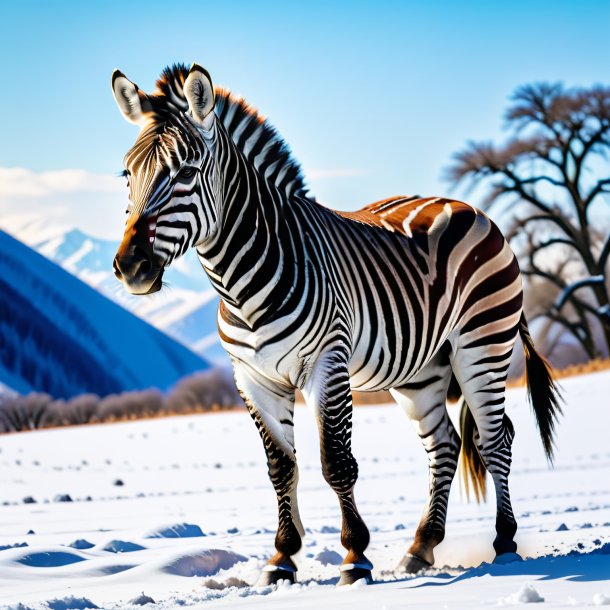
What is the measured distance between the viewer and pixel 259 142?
4156mm

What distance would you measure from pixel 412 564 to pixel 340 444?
3.73 ft

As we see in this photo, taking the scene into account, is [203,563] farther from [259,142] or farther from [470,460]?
[259,142]

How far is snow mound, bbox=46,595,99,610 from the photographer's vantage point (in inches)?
140

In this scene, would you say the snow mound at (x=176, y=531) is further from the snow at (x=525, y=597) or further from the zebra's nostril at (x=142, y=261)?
the snow at (x=525, y=597)

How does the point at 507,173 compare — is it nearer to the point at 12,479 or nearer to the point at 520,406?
the point at 520,406

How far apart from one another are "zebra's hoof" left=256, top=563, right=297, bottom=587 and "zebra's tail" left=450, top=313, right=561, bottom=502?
151 centimetres

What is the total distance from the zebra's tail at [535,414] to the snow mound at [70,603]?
2.31 meters

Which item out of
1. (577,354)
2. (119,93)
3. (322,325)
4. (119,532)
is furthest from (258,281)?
(577,354)

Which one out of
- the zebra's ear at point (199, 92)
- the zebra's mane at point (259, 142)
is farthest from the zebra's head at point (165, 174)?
the zebra's mane at point (259, 142)

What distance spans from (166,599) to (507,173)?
17929mm

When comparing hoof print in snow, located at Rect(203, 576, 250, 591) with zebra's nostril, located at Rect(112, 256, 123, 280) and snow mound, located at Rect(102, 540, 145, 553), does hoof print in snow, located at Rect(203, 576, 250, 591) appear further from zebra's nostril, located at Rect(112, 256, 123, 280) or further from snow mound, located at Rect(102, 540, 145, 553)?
zebra's nostril, located at Rect(112, 256, 123, 280)

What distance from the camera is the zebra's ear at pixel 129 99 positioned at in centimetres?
372

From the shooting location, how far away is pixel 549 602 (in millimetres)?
2883

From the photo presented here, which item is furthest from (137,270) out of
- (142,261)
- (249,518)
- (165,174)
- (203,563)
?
(249,518)
